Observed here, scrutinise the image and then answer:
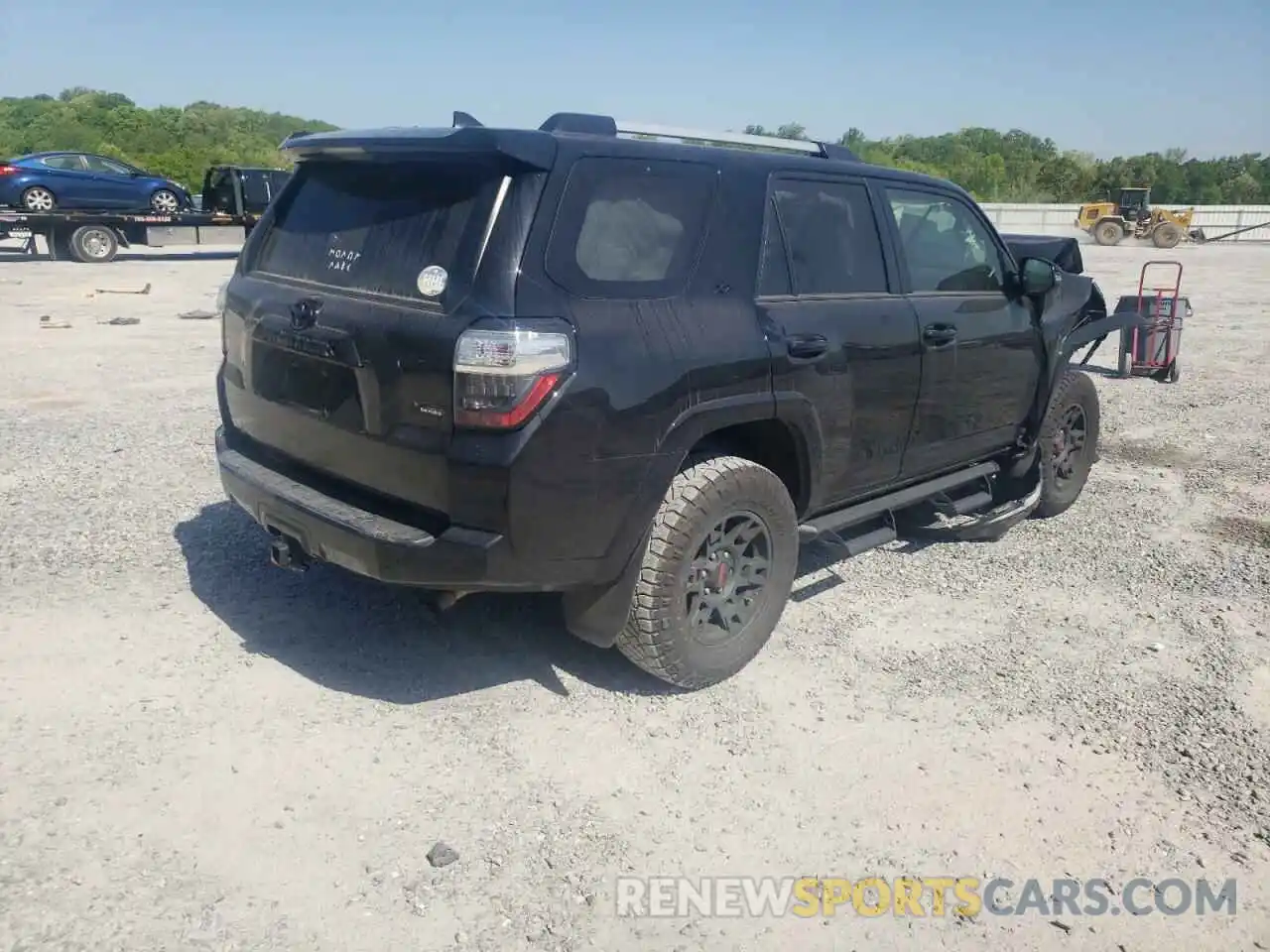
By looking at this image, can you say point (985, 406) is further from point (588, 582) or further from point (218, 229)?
point (218, 229)

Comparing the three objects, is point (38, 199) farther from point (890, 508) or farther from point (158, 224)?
point (890, 508)

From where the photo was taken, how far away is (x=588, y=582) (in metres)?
3.49

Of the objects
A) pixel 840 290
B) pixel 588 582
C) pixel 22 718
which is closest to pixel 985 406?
pixel 840 290

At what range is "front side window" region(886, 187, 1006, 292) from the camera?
4785 millimetres

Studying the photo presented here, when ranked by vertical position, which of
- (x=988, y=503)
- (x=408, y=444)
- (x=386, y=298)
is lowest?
(x=988, y=503)

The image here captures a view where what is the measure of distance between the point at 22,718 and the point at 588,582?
1936mm

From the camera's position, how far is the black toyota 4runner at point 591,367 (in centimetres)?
323

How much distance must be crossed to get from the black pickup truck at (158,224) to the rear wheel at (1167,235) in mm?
28641

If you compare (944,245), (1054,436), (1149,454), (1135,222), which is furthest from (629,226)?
(1135,222)

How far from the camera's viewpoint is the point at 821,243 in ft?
14.0

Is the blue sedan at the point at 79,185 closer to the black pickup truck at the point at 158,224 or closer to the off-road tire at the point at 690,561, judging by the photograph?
the black pickup truck at the point at 158,224

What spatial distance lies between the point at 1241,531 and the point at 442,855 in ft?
16.3

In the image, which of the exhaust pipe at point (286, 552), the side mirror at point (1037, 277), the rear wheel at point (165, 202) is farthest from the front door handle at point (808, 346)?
the rear wheel at point (165, 202)

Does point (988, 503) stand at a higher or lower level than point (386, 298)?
lower
